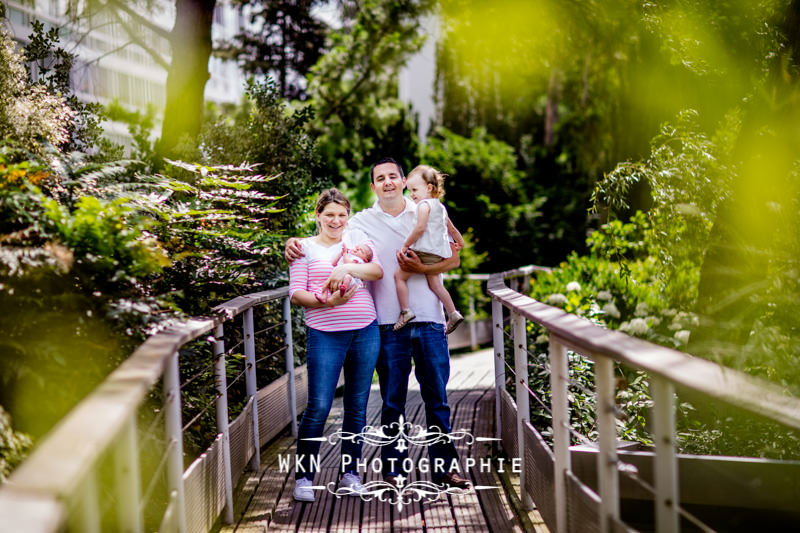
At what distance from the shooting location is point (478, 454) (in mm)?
5027

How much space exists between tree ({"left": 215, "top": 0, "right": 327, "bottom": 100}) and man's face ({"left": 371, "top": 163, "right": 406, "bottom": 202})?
11.1m

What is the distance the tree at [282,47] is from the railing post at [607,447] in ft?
42.9

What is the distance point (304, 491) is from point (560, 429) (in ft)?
5.20

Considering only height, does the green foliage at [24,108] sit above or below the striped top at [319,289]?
above

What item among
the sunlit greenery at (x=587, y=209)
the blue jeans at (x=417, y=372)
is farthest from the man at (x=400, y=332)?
the sunlit greenery at (x=587, y=209)

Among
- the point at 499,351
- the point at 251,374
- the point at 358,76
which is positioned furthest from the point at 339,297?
the point at 358,76

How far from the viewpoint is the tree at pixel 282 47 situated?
1482 cm

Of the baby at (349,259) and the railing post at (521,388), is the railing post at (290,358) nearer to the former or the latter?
the baby at (349,259)

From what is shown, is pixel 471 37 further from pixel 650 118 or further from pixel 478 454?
pixel 478 454

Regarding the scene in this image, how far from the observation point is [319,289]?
12.7ft

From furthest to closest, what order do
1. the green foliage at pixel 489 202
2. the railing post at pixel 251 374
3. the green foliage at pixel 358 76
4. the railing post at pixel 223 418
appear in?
the green foliage at pixel 489 202, the green foliage at pixel 358 76, the railing post at pixel 251 374, the railing post at pixel 223 418

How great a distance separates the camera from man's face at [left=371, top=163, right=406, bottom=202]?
13.4 ft

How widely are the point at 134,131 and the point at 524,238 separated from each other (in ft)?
35.9

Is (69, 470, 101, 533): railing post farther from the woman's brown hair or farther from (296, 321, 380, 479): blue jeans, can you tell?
the woman's brown hair
